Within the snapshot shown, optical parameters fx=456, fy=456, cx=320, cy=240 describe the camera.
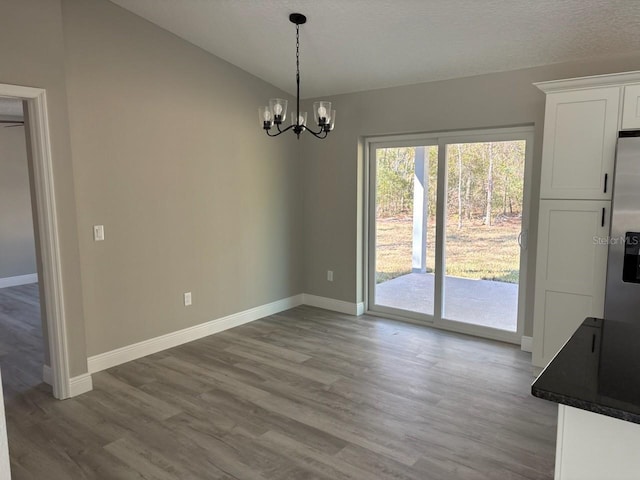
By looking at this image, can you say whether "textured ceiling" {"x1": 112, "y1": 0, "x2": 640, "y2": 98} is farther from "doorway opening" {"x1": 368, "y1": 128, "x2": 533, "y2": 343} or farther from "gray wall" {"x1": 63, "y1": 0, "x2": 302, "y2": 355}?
"doorway opening" {"x1": 368, "y1": 128, "x2": 533, "y2": 343}

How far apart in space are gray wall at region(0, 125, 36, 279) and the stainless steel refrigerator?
24.2 feet

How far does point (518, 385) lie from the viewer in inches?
138

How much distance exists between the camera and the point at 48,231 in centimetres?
316

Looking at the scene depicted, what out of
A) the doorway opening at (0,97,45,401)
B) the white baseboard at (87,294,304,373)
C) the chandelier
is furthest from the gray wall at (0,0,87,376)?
the doorway opening at (0,97,45,401)

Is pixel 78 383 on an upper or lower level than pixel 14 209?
lower

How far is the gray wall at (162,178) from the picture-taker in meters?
3.67

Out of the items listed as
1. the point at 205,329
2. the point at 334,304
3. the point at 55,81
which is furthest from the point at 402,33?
the point at 205,329

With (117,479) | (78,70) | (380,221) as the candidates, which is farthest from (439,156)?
(117,479)

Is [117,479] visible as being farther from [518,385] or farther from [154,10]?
[154,10]

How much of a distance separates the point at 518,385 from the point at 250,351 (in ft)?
7.57

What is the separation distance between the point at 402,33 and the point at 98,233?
2949 millimetres

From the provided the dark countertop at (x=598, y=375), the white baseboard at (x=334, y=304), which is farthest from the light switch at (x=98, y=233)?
the dark countertop at (x=598, y=375)

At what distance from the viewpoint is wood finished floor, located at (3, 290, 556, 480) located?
8.29 feet

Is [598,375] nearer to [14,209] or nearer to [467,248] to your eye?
[467,248]
